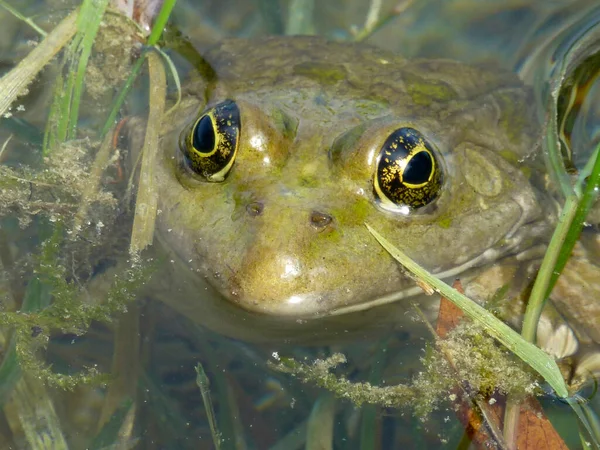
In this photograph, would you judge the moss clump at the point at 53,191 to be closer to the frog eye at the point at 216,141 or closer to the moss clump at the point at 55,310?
the moss clump at the point at 55,310

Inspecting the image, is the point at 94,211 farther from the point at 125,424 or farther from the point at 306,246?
the point at 306,246

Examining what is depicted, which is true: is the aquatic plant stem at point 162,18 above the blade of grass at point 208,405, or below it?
above

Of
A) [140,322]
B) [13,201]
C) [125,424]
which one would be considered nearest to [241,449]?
[125,424]

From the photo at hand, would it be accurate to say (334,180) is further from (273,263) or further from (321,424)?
(321,424)

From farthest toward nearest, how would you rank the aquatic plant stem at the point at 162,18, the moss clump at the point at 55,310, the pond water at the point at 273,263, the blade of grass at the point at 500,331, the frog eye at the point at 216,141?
the aquatic plant stem at the point at 162,18 < the frog eye at the point at 216,141 < the moss clump at the point at 55,310 < the pond water at the point at 273,263 < the blade of grass at the point at 500,331

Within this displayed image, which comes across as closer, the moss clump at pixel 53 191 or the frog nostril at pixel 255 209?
the frog nostril at pixel 255 209

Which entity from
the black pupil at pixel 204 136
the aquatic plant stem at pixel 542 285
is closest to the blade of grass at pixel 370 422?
the aquatic plant stem at pixel 542 285

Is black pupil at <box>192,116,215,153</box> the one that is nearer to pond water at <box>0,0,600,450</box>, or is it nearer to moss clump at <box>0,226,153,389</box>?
pond water at <box>0,0,600,450</box>

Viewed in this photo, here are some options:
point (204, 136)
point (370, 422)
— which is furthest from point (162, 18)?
point (370, 422)
